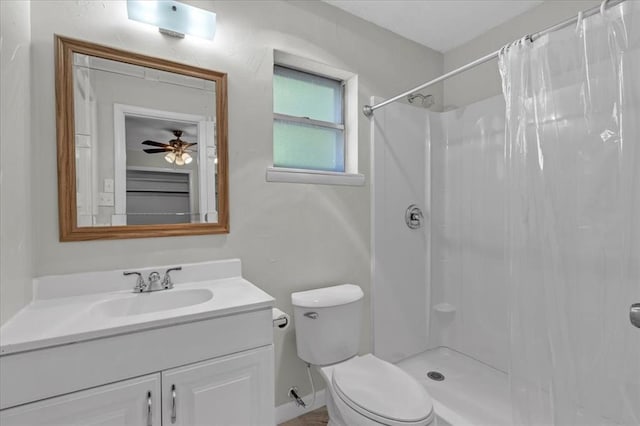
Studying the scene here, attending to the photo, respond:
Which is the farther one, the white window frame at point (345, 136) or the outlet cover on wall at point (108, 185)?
the white window frame at point (345, 136)

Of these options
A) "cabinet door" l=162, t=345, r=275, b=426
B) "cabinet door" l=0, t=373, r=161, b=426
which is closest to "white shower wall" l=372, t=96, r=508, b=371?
"cabinet door" l=162, t=345, r=275, b=426

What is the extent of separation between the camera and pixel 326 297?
1644 millimetres

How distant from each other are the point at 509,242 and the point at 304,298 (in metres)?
0.99

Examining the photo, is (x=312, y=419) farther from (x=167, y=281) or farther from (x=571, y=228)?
(x=571, y=228)

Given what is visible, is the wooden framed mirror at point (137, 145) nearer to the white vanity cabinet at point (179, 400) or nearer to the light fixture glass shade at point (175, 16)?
the light fixture glass shade at point (175, 16)

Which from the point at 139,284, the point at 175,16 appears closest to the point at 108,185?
the point at 139,284

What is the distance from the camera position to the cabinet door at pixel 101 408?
0.86 meters

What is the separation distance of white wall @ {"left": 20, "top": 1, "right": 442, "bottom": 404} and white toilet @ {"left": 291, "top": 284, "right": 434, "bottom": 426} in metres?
0.17

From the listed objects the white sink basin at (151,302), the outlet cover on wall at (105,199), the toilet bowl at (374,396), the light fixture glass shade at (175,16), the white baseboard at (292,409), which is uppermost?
the light fixture glass shade at (175,16)

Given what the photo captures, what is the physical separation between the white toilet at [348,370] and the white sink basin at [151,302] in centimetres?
50

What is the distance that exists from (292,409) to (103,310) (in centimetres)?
115

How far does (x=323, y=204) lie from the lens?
1852 millimetres

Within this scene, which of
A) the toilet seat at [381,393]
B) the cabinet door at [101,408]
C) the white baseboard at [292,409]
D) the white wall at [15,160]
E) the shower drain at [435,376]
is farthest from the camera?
the shower drain at [435,376]

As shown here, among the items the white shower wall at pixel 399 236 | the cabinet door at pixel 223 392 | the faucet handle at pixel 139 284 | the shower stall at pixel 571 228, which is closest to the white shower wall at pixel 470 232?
the white shower wall at pixel 399 236
